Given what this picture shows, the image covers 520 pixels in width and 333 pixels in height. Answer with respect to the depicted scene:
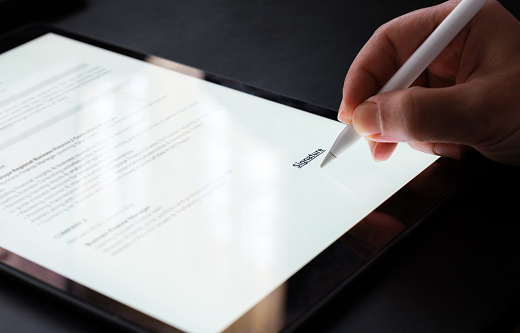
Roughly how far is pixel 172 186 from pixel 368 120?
0.18m

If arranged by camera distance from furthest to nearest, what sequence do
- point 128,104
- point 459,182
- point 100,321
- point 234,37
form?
1. point 234,37
2. point 128,104
3. point 459,182
4. point 100,321

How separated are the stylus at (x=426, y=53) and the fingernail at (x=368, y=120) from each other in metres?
0.01

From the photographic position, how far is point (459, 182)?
1.76ft

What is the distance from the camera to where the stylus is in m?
0.52

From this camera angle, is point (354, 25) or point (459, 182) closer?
point (459, 182)

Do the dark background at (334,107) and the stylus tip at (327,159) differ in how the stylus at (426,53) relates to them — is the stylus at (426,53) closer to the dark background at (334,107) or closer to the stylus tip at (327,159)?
the stylus tip at (327,159)

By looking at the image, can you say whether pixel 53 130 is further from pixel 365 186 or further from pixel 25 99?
pixel 365 186

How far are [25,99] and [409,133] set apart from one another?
1.35 ft

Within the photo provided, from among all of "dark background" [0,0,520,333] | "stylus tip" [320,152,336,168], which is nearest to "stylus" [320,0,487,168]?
"stylus tip" [320,152,336,168]

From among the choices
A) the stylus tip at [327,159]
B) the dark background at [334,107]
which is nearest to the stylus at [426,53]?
the stylus tip at [327,159]

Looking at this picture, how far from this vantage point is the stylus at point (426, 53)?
52 centimetres

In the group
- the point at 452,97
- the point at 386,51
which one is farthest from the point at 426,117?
the point at 386,51

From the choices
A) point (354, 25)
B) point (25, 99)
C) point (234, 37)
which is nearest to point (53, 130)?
point (25, 99)

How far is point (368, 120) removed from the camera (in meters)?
0.54
